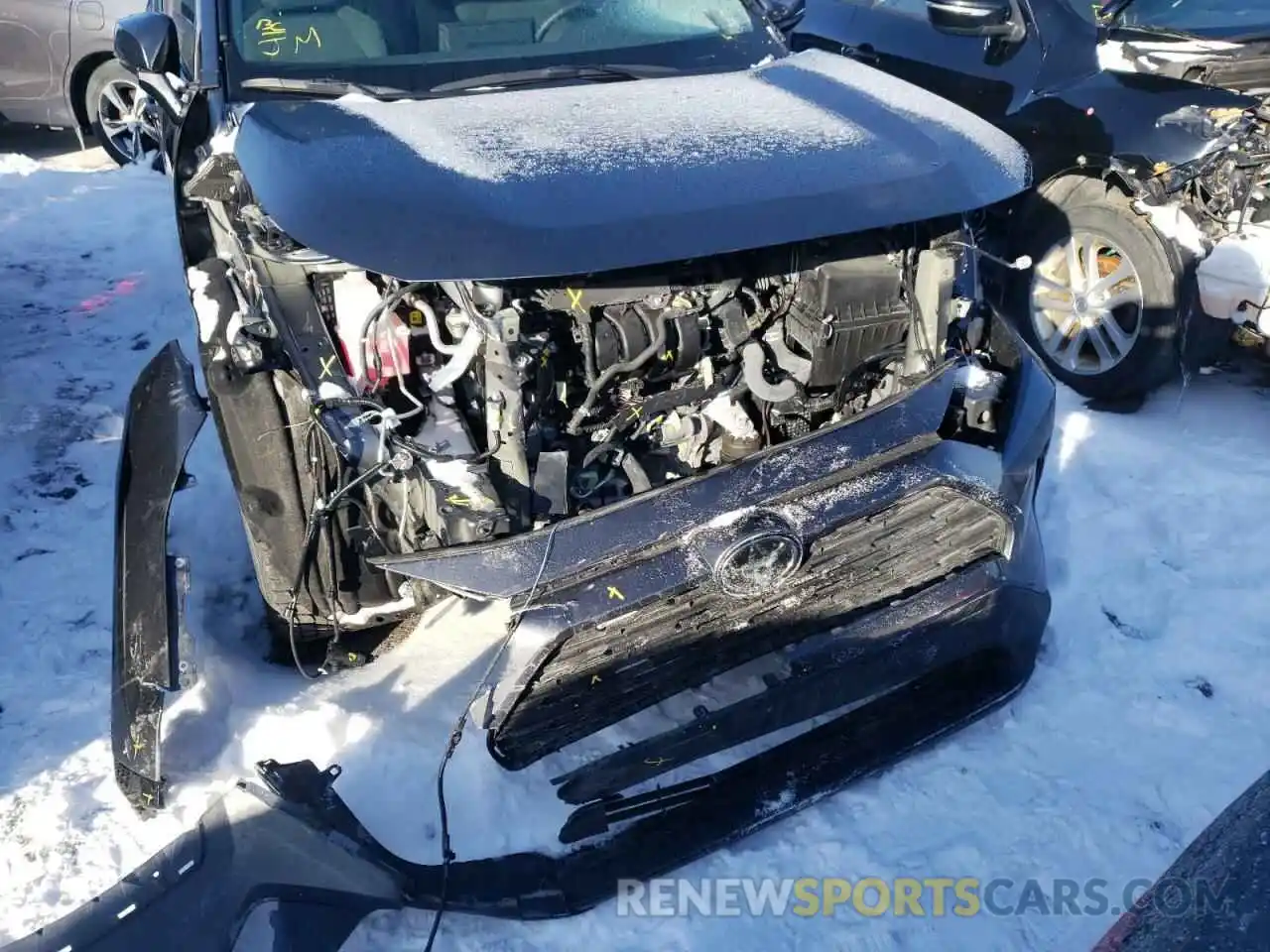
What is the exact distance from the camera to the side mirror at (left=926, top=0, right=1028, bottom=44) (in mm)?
3475

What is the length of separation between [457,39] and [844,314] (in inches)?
57.2

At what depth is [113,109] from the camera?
683 cm

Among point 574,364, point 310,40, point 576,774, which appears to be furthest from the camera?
point 310,40

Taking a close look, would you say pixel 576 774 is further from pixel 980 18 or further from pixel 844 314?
pixel 980 18

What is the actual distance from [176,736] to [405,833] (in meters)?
0.71

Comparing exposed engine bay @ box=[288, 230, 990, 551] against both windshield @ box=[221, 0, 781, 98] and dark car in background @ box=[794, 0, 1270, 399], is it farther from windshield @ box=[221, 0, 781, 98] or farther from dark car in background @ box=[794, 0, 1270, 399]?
dark car in background @ box=[794, 0, 1270, 399]

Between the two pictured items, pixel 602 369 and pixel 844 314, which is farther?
pixel 844 314

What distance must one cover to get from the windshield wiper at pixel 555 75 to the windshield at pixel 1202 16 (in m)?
2.31

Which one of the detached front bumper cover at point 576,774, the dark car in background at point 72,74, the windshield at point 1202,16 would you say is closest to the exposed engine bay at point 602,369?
the detached front bumper cover at point 576,774

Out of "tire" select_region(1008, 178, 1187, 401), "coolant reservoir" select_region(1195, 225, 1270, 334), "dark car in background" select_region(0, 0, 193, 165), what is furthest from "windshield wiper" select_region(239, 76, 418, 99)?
"dark car in background" select_region(0, 0, 193, 165)

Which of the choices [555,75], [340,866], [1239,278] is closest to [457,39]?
[555,75]

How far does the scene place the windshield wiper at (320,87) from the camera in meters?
2.63

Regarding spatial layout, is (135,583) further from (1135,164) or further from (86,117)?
(86,117)

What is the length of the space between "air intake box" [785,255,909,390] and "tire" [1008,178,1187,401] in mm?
1829
